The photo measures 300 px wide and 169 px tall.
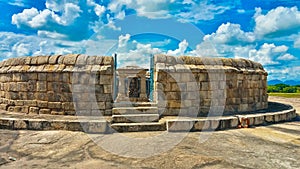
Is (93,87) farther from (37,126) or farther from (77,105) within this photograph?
(37,126)

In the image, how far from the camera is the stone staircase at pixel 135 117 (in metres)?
6.13

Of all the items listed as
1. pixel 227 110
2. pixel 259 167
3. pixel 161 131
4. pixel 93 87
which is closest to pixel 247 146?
pixel 259 167

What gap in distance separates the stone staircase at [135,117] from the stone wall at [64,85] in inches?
24.9

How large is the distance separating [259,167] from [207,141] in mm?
1629

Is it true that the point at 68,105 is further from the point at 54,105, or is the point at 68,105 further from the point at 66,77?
the point at 66,77

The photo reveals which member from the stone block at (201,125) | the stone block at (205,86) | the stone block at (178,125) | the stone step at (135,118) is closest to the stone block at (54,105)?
the stone step at (135,118)

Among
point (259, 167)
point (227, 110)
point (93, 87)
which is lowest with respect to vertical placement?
point (259, 167)

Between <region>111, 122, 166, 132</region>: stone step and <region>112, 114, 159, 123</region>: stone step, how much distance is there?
28 cm

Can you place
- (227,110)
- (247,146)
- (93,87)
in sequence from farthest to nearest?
1. (227,110)
2. (93,87)
3. (247,146)

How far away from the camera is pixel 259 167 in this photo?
3691mm

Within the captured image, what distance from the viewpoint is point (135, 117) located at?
649 cm

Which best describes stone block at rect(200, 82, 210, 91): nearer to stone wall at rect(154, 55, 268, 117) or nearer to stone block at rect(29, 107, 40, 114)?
stone wall at rect(154, 55, 268, 117)

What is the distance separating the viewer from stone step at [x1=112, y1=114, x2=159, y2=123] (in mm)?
6422

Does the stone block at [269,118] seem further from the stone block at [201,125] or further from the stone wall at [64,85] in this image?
the stone wall at [64,85]
